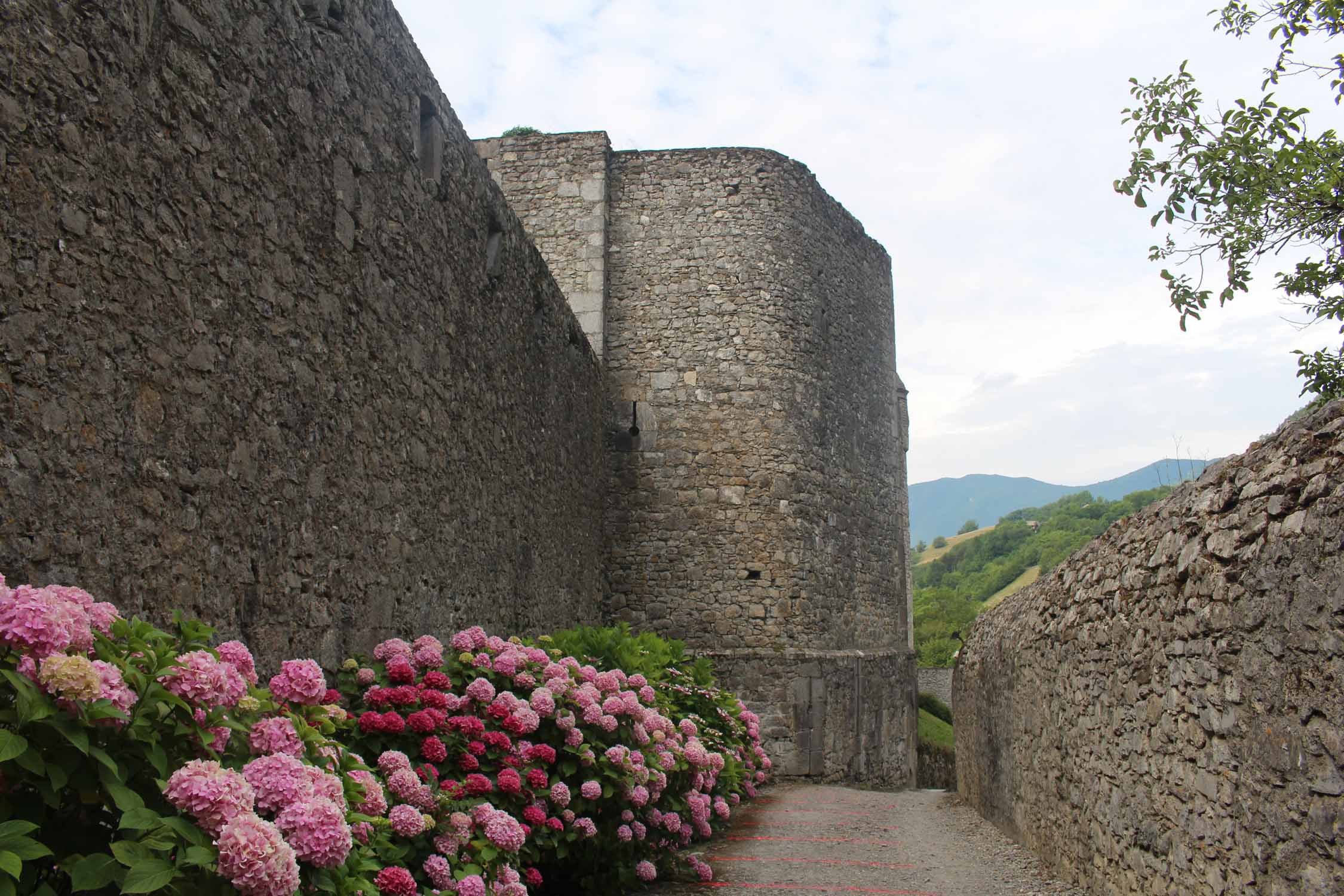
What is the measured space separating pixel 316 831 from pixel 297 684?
766 millimetres

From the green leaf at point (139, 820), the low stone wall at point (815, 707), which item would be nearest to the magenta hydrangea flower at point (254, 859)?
the green leaf at point (139, 820)

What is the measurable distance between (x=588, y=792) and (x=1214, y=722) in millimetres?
2463

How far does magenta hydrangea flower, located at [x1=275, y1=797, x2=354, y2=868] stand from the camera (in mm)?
2410

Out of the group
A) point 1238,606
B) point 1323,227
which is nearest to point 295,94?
point 1238,606

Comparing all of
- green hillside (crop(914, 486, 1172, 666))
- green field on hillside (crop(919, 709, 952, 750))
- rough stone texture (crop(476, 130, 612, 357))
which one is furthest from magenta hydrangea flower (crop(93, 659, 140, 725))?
green hillside (crop(914, 486, 1172, 666))

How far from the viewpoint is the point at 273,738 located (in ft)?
8.64

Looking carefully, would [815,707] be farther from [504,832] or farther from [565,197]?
[504,832]

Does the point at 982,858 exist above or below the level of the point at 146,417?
below

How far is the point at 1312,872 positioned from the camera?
288 centimetres

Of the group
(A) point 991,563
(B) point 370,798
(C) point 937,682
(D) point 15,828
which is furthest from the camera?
(A) point 991,563

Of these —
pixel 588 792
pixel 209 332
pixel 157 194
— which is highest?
pixel 157 194

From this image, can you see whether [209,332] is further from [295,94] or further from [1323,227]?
[1323,227]

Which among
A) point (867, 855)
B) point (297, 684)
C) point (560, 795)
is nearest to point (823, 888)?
point (867, 855)

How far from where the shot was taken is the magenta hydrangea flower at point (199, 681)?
2350mm
